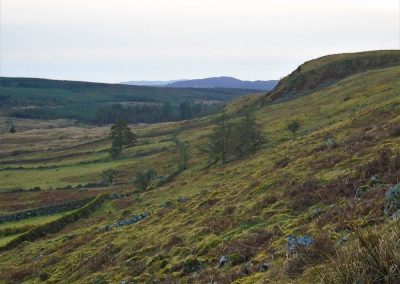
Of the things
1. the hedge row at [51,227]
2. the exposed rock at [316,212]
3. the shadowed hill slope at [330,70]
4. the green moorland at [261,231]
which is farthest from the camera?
the shadowed hill slope at [330,70]

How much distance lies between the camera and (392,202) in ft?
48.3

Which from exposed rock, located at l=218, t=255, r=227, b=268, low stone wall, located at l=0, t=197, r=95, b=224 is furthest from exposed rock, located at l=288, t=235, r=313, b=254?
low stone wall, located at l=0, t=197, r=95, b=224

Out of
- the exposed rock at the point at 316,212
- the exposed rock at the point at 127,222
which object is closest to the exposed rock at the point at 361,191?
the exposed rock at the point at 316,212

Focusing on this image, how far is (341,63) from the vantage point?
136125 millimetres

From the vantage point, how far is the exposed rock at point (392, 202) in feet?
47.3

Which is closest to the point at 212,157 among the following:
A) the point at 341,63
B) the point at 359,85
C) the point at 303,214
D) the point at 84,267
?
the point at 359,85

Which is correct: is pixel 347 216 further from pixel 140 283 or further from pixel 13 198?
pixel 13 198

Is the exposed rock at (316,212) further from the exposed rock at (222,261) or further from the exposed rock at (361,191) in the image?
the exposed rock at (222,261)

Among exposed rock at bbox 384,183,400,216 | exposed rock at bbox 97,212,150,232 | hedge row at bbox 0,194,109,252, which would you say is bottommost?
hedge row at bbox 0,194,109,252

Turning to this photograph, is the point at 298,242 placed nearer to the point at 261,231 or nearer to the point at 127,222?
the point at 261,231

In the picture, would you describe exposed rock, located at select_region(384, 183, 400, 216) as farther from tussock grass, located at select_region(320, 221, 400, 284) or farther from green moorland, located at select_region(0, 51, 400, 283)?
tussock grass, located at select_region(320, 221, 400, 284)

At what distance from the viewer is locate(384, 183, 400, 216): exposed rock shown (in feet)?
47.3

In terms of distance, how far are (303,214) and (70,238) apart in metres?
27.9

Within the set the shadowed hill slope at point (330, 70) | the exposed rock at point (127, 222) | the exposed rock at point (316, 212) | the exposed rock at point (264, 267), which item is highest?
the shadowed hill slope at point (330, 70)
